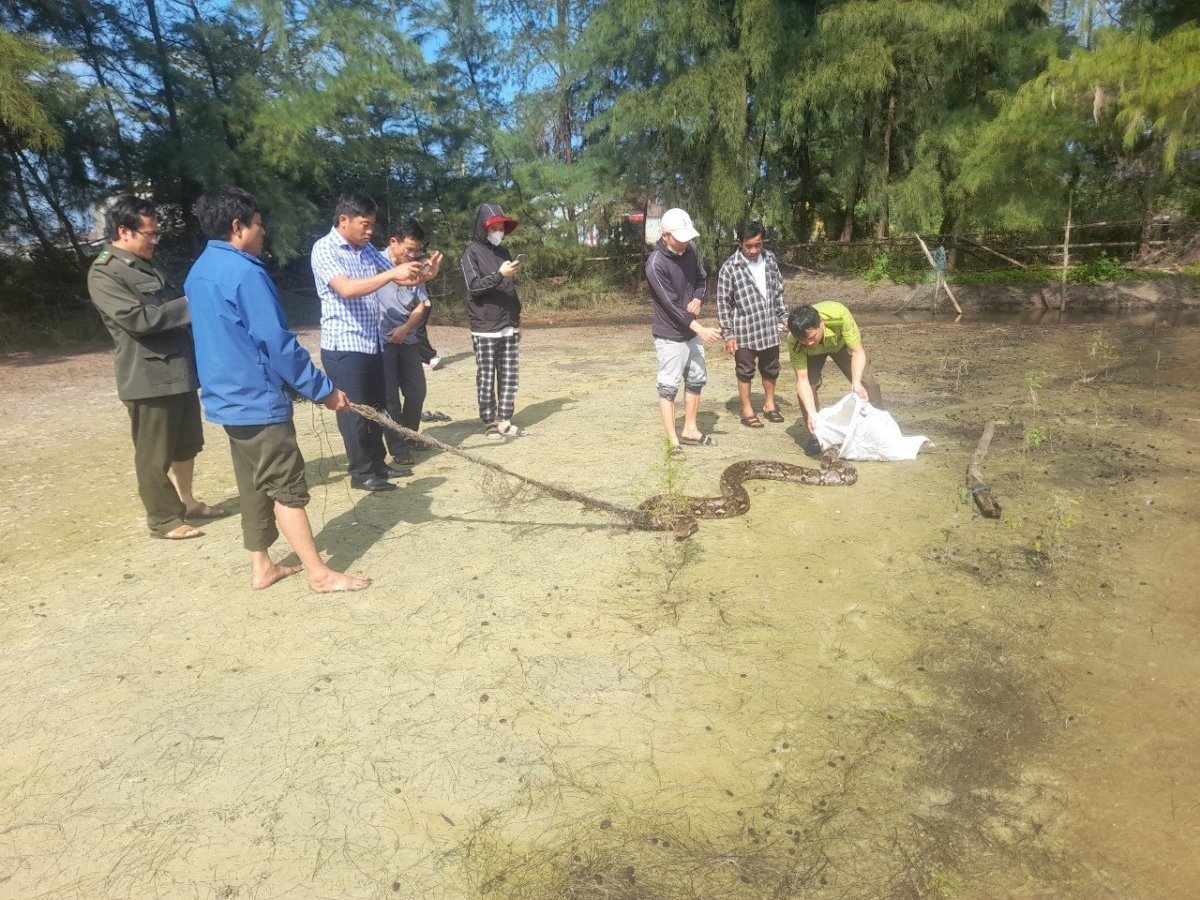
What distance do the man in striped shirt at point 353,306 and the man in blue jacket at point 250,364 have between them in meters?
1.06

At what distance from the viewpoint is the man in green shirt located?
18.5ft

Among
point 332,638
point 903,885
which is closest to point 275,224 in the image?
point 332,638

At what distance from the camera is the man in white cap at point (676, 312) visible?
5941 millimetres

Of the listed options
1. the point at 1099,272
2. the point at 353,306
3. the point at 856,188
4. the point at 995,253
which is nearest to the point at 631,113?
the point at 856,188

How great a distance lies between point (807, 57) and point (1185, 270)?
10.6 m

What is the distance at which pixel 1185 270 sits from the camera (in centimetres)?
1775

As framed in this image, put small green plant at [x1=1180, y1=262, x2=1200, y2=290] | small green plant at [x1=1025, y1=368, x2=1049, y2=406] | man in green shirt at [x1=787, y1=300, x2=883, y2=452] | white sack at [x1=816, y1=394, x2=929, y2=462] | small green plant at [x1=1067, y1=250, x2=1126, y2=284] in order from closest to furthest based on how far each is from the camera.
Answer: man in green shirt at [x1=787, y1=300, x2=883, y2=452]
white sack at [x1=816, y1=394, x2=929, y2=462]
small green plant at [x1=1025, y1=368, x2=1049, y2=406]
small green plant at [x1=1180, y1=262, x2=1200, y2=290]
small green plant at [x1=1067, y1=250, x2=1126, y2=284]

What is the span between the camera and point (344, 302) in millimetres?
5137

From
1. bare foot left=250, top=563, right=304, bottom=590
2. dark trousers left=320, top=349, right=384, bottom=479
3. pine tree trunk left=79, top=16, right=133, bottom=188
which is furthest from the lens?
pine tree trunk left=79, top=16, right=133, bottom=188

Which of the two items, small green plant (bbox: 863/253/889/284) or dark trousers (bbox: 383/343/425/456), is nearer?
dark trousers (bbox: 383/343/425/456)

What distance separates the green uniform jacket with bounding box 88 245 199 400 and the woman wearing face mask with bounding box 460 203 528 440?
2367mm

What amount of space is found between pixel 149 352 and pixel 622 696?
363 centimetres

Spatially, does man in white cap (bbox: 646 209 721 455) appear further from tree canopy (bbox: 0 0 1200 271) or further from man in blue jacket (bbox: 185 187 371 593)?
tree canopy (bbox: 0 0 1200 271)

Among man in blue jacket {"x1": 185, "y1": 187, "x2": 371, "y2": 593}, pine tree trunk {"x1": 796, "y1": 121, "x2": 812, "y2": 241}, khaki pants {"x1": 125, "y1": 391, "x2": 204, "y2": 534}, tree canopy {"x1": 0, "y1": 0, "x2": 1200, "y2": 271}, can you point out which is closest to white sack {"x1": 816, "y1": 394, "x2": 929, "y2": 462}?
man in blue jacket {"x1": 185, "y1": 187, "x2": 371, "y2": 593}
